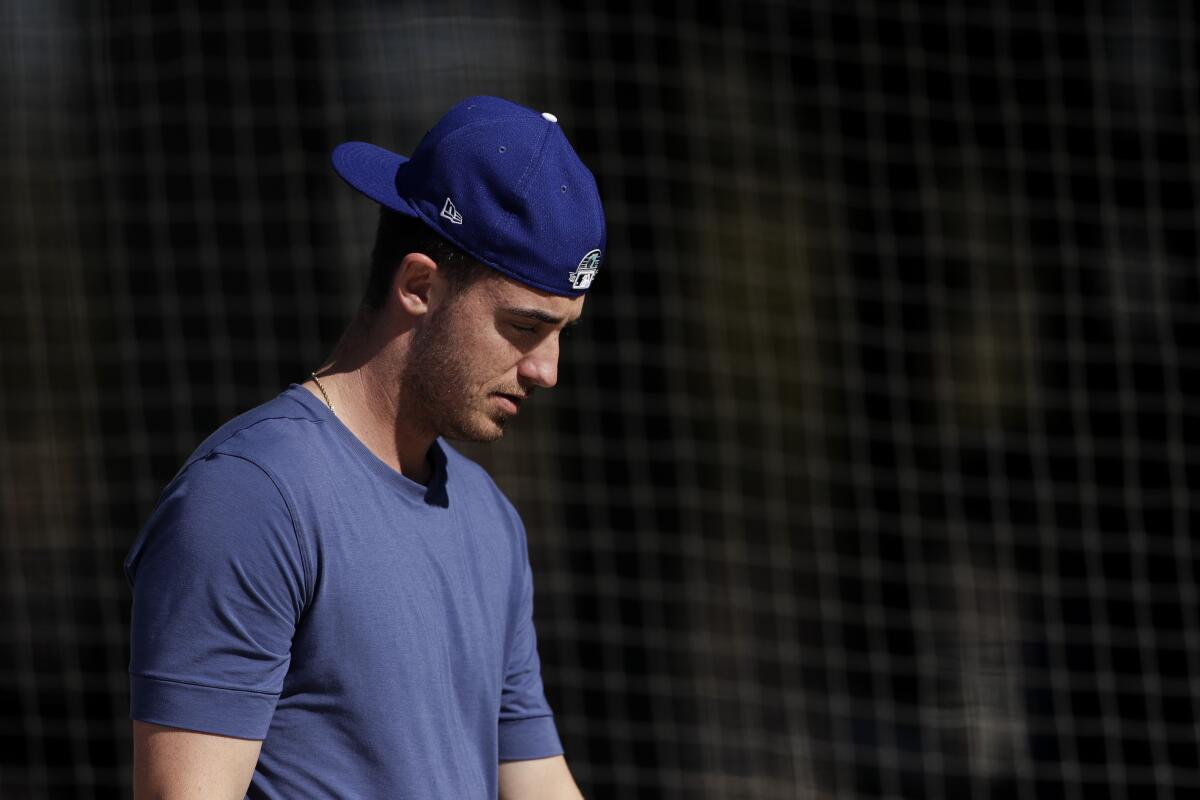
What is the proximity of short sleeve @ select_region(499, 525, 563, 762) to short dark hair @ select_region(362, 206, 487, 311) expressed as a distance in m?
0.33

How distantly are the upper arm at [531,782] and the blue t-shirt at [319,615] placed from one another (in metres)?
0.14

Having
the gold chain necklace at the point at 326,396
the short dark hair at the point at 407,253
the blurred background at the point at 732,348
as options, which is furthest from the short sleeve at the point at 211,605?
the blurred background at the point at 732,348

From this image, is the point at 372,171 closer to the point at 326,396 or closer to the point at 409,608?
the point at 326,396

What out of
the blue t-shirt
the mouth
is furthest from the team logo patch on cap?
the blue t-shirt

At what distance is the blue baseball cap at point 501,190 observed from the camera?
1.38m

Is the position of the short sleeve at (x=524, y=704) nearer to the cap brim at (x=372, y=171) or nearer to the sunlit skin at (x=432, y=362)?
the sunlit skin at (x=432, y=362)

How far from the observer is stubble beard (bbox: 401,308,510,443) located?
1389 millimetres

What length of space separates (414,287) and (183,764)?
18.5 inches

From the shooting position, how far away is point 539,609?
505 centimetres

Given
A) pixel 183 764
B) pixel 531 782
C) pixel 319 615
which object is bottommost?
pixel 531 782

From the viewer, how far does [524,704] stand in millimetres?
1618

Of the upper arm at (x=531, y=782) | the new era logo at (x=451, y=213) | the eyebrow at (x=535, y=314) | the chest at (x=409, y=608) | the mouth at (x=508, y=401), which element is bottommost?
the upper arm at (x=531, y=782)

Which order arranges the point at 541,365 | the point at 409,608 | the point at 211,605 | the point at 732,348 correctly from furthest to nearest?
1. the point at 732,348
2. the point at 541,365
3. the point at 409,608
4. the point at 211,605

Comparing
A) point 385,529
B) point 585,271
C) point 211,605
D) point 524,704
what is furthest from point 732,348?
point 211,605
